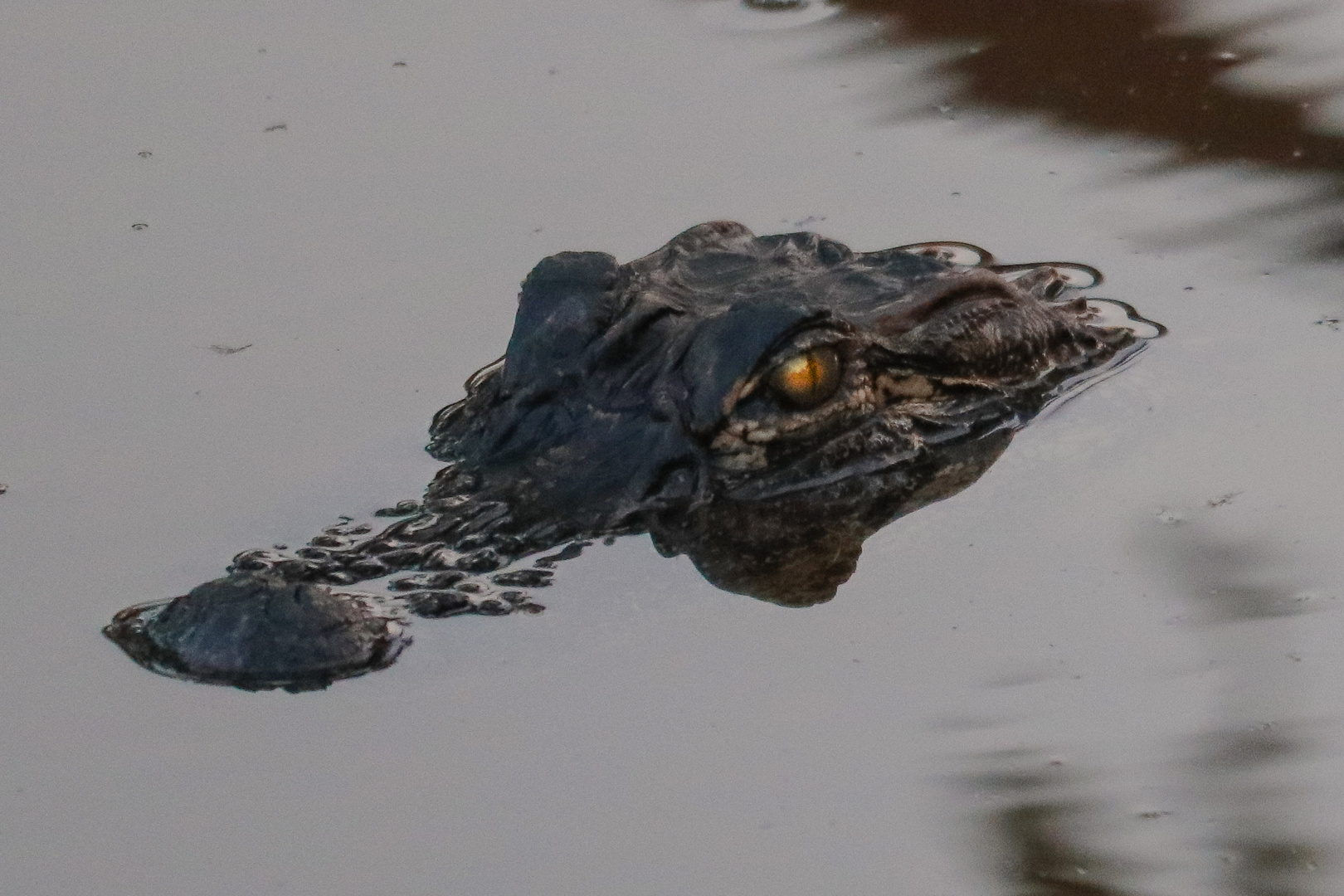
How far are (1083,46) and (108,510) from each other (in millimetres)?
3764

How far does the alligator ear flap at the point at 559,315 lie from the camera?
495cm

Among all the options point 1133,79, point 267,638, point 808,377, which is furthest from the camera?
point 1133,79

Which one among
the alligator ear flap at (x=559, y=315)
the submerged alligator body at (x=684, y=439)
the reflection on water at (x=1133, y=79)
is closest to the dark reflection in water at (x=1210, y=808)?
the submerged alligator body at (x=684, y=439)

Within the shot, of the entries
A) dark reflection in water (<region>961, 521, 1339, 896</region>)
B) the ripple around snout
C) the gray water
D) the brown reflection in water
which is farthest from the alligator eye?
the ripple around snout

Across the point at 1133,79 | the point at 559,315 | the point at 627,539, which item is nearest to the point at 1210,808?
the point at 627,539

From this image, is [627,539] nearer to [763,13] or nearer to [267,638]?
[267,638]

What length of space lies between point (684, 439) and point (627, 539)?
304 mm

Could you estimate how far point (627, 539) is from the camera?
457 centimetres

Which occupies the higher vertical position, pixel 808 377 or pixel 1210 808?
pixel 808 377

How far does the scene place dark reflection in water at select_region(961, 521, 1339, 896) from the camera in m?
3.66

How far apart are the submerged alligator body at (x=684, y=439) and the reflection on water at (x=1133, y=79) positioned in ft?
4.49

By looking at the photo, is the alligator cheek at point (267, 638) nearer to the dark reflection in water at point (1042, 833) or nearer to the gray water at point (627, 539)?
the gray water at point (627, 539)

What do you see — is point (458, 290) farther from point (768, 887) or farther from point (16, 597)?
point (768, 887)

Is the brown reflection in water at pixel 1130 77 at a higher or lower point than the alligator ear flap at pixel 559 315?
lower
